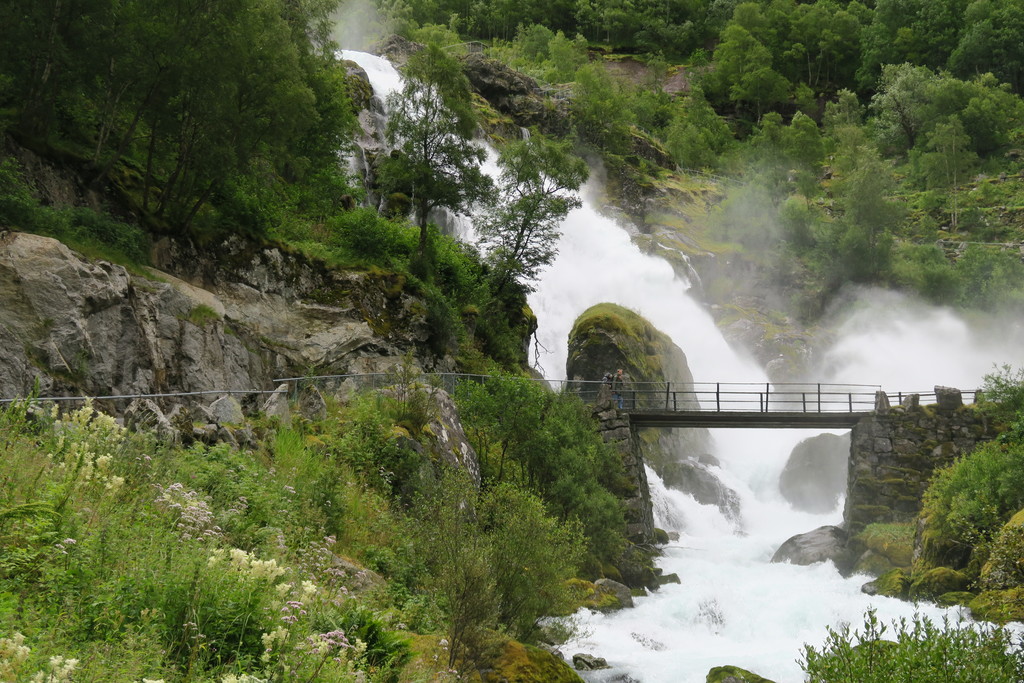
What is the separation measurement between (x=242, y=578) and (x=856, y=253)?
58645mm

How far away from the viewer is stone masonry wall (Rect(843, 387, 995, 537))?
28.4 meters

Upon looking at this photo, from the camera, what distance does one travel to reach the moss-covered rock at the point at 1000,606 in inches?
364

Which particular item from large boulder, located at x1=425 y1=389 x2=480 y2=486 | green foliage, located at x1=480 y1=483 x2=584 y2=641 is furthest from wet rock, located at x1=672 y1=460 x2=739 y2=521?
green foliage, located at x1=480 y1=483 x2=584 y2=641

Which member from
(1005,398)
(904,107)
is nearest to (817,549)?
(1005,398)

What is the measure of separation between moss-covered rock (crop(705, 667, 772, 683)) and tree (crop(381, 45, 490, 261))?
53.6ft

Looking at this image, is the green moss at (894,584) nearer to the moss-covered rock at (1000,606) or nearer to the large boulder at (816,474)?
the moss-covered rock at (1000,606)

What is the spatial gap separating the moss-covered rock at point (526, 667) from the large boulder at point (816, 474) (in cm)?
3158

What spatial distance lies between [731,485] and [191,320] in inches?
1129

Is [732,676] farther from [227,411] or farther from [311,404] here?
[227,411]

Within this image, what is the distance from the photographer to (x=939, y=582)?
21016mm

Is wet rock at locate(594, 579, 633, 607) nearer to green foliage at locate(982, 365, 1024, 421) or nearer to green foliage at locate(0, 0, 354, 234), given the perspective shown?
green foliage at locate(0, 0, 354, 234)

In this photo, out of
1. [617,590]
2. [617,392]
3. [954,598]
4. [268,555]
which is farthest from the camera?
[617,392]

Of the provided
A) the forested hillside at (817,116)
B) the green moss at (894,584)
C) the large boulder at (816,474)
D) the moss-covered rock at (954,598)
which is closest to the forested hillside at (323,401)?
the forested hillside at (817,116)

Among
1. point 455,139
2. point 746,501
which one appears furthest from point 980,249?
point 455,139
